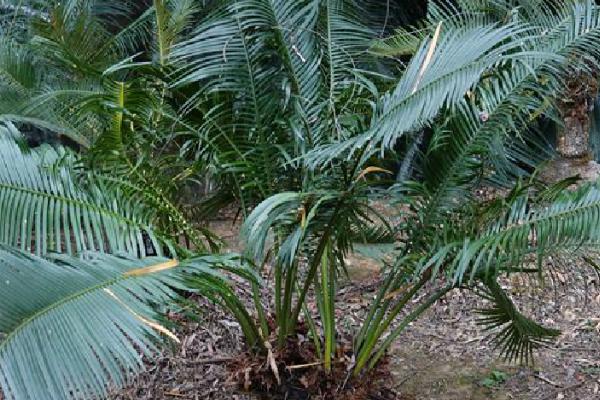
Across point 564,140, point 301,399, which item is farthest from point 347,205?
point 564,140

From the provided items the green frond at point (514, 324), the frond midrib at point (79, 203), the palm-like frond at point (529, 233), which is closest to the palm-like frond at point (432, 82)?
the palm-like frond at point (529, 233)

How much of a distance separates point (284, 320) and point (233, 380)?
0.33 meters

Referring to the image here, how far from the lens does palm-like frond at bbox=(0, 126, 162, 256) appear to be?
2154 millimetres

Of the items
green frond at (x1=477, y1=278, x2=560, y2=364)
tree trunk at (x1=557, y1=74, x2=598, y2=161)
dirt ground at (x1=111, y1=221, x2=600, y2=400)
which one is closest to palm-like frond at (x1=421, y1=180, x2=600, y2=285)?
green frond at (x1=477, y1=278, x2=560, y2=364)

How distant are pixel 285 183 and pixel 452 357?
1.27 m

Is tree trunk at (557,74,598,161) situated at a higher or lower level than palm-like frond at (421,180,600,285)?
higher

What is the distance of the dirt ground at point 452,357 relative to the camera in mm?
3016

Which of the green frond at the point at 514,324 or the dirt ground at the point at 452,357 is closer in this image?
the green frond at the point at 514,324

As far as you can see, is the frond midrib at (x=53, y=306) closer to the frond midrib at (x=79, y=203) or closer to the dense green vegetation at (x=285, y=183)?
the dense green vegetation at (x=285, y=183)

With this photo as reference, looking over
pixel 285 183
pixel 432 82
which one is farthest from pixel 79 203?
pixel 432 82

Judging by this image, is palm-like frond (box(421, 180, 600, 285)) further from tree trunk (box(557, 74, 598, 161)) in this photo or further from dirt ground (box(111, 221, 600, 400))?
tree trunk (box(557, 74, 598, 161))

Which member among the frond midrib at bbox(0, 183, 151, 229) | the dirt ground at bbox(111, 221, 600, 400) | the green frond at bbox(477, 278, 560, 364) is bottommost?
the dirt ground at bbox(111, 221, 600, 400)

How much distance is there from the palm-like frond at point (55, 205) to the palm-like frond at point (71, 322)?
0.41 m

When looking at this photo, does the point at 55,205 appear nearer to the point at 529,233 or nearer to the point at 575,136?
the point at 529,233
